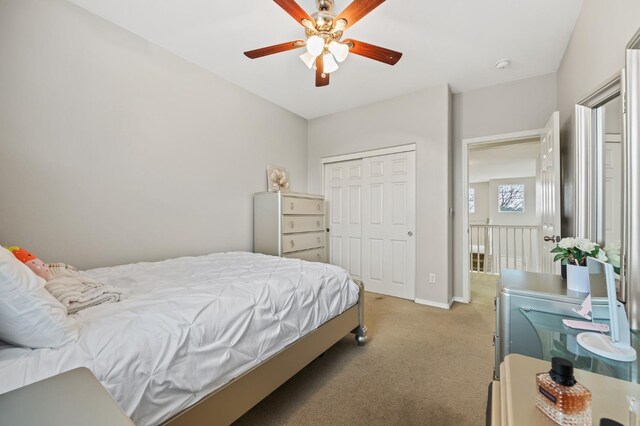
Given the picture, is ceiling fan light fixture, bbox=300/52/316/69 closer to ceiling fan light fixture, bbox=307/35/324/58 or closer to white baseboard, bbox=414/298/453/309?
ceiling fan light fixture, bbox=307/35/324/58

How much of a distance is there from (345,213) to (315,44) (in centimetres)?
255

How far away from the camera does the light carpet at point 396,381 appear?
151 centimetres

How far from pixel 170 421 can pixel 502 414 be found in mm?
1078

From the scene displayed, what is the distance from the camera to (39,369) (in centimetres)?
81

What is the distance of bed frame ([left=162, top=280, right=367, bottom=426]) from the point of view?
3.67 feet

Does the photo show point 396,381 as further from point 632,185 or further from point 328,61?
point 328,61

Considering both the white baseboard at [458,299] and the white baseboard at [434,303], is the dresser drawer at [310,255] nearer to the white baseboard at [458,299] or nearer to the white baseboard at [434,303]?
the white baseboard at [434,303]

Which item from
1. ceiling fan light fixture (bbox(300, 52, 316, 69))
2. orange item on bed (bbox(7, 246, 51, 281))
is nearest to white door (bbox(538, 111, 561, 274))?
ceiling fan light fixture (bbox(300, 52, 316, 69))

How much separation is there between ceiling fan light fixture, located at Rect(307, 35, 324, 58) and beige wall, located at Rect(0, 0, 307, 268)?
5.08 feet

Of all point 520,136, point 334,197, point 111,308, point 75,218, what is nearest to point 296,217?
point 334,197

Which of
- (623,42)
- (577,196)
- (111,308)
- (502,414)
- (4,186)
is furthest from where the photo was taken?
(577,196)

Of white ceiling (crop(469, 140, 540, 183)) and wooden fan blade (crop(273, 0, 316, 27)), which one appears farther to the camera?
white ceiling (crop(469, 140, 540, 183))

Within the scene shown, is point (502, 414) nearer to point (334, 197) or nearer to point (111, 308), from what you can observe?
point (111, 308)

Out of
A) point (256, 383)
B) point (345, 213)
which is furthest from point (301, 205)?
point (256, 383)
